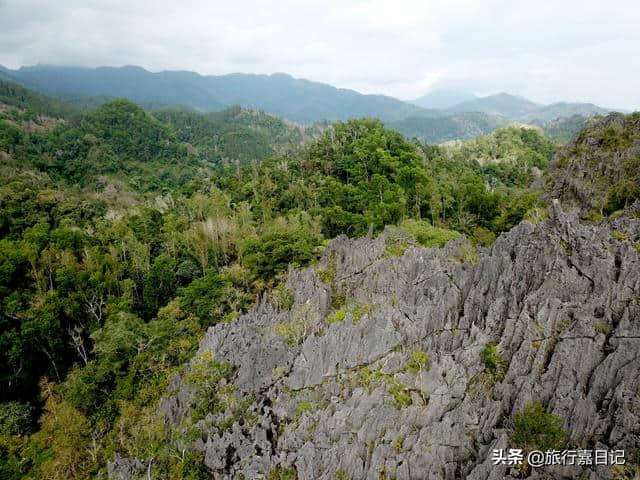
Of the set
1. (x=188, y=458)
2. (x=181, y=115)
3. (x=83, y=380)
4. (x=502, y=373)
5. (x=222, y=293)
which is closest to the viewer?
(x=502, y=373)

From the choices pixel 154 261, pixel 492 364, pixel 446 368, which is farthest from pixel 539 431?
pixel 154 261

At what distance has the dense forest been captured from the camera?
2588 centimetres

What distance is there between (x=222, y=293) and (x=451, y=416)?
20.9 metres

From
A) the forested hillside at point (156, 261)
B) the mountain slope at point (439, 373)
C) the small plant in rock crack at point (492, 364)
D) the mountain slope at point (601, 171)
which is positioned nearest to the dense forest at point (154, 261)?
the forested hillside at point (156, 261)

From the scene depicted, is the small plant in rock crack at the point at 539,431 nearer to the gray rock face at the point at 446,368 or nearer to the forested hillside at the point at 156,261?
the gray rock face at the point at 446,368

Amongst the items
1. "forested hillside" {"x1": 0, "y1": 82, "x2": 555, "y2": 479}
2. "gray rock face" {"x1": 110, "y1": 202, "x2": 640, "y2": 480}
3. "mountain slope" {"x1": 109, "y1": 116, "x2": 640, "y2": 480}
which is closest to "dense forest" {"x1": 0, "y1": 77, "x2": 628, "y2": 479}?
"forested hillside" {"x1": 0, "y1": 82, "x2": 555, "y2": 479}

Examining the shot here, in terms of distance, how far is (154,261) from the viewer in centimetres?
3972

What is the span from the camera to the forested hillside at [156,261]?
25.8m

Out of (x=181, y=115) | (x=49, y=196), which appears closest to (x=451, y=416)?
(x=49, y=196)

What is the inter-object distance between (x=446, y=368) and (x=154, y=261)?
3075 centimetres

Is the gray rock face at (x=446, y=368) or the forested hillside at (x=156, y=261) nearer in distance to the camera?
the gray rock face at (x=446, y=368)

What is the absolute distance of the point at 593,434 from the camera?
49.0 ft

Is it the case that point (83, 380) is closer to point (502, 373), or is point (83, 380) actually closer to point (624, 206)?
point (502, 373)

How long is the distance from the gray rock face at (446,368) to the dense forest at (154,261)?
4465 mm
